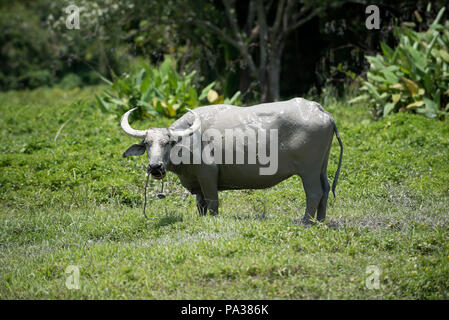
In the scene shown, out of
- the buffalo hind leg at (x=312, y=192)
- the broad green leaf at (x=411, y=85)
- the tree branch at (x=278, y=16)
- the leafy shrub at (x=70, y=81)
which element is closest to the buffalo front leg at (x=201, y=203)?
the buffalo hind leg at (x=312, y=192)

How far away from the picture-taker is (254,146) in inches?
231

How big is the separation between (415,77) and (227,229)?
634 cm

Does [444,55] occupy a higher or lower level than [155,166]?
higher

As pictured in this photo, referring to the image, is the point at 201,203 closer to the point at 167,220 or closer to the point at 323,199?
the point at 167,220

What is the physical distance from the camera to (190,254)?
4965 mm

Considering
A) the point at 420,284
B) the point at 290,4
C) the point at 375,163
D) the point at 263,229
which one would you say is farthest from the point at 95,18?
the point at 420,284

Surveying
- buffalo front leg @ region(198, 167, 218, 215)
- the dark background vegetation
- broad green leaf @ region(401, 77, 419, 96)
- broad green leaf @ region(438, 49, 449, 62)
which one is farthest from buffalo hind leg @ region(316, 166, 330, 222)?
the dark background vegetation

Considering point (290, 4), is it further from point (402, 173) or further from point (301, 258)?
point (301, 258)

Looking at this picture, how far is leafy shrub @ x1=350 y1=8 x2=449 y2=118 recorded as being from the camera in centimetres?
1006

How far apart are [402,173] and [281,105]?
113 inches

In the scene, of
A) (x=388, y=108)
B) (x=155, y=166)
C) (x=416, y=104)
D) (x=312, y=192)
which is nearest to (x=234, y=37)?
(x=388, y=108)

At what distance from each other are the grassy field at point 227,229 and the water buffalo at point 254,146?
0.43 meters

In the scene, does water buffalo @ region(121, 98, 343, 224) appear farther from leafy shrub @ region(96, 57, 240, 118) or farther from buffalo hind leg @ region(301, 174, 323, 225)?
leafy shrub @ region(96, 57, 240, 118)

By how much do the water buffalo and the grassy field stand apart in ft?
1.40
